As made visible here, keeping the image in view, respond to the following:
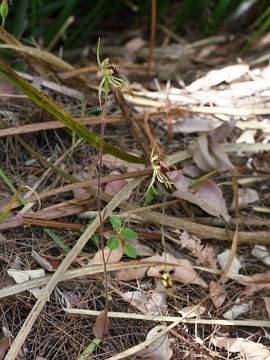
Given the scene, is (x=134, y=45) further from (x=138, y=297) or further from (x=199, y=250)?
(x=138, y=297)

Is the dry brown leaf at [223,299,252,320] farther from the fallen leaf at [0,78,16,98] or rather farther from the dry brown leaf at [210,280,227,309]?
the fallen leaf at [0,78,16,98]

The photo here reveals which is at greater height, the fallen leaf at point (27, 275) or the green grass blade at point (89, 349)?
the fallen leaf at point (27, 275)

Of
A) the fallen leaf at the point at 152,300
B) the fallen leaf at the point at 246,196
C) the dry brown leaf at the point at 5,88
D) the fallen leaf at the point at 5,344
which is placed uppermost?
the dry brown leaf at the point at 5,88

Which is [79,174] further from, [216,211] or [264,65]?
[264,65]

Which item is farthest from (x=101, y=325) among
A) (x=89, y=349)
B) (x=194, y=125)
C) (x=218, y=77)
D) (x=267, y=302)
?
(x=218, y=77)

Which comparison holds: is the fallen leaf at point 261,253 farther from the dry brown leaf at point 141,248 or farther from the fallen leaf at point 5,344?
the fallen leaf at point 5,344

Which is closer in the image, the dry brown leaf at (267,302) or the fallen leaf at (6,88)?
the dry brown leaf at (267,302)

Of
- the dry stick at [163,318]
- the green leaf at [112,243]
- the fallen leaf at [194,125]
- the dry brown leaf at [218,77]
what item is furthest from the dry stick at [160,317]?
the dry brown leaf at [218,77]
